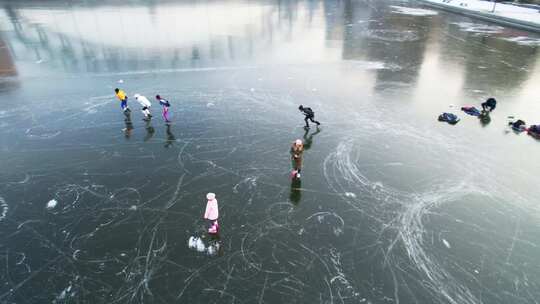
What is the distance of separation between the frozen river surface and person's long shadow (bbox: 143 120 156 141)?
0.25 ft

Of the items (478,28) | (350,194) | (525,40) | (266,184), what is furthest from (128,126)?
(478,28)

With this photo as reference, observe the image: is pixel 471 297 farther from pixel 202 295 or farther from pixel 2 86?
pixel 2 86

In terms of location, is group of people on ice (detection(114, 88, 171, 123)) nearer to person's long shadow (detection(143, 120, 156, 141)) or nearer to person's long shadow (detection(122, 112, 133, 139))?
person's long shadow (detection(122, 112, 133, 139))

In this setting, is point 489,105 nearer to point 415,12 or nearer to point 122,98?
point 122,98

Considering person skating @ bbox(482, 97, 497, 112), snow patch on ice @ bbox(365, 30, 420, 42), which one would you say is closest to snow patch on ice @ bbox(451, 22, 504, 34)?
snow patch on ice @ bbox(365, 30, 420, 42)

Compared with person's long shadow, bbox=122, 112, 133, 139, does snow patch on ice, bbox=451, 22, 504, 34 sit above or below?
above

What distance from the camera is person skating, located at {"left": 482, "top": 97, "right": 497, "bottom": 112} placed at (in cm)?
1038

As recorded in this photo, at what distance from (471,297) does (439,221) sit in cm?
171

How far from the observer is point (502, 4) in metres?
38.3

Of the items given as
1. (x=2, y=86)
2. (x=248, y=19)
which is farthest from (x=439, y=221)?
(x=248, y=19)

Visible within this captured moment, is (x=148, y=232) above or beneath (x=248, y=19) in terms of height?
beneath

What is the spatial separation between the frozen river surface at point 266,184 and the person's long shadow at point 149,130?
0.25 ft

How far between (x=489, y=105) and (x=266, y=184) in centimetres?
848

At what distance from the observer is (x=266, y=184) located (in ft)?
23.8
